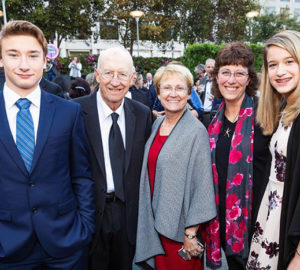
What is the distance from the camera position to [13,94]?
1789 millimetres

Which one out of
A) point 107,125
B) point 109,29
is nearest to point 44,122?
point 107,125

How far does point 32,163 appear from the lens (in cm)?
174

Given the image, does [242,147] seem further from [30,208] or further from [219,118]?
[30,208]

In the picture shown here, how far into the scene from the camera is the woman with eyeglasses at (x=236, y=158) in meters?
2.37

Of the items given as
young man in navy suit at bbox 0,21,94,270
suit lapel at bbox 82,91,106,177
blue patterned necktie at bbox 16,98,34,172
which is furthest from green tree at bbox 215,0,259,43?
blue patterned necktie at bbox 16,98,34,172

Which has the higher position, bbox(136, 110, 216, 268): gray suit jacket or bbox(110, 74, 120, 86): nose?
bbox(110, 74, 120, 86): nose

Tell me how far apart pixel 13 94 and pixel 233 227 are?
79.2 inches

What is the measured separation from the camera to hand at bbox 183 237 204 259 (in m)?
→ 2.34

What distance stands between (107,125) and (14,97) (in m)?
0.85

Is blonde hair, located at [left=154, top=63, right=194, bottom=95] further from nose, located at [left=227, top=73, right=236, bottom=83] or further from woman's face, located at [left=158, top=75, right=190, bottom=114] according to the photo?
nose, located at [left=227, top=73, right=236, bottom=83]

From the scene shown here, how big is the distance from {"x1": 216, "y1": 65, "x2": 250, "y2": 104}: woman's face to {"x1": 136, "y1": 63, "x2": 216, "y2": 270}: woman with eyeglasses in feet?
0.96

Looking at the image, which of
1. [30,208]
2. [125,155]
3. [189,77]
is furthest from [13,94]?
[189,77]

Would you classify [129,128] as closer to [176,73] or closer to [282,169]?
[176,73]

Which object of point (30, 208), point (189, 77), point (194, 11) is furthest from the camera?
point (194, 11)
